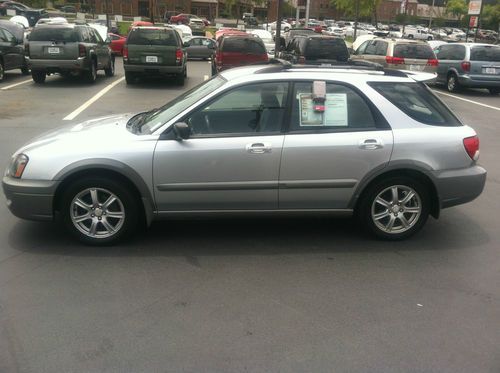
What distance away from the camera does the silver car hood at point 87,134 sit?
465 cm

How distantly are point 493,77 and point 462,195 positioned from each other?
13.0 meters

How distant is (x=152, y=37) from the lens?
1591 centimetres

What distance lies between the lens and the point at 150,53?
15445 mm

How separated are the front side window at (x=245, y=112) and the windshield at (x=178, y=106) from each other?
0.16 metres

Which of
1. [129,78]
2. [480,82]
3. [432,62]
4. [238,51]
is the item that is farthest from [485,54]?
[129,78]

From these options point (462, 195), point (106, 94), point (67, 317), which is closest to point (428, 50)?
point (106, 94)

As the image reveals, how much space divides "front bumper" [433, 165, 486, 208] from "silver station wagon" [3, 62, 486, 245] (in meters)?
0.01

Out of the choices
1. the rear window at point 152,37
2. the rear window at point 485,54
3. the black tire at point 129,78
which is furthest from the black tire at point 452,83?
the black tire at point 129,78

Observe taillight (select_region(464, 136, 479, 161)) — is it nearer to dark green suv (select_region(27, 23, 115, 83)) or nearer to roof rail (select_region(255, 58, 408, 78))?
roof rail (select_region(255, 58, 408, 78))

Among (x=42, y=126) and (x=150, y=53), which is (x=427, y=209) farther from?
(x=150, y=53)

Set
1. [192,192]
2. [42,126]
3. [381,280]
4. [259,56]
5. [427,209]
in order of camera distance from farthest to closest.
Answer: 1. [259,56]
2. [42,126]
3. [427,209]
4. [192,192]
5. [381,280]

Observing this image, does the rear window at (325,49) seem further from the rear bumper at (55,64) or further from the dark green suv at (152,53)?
the rear bumper at (55,64)

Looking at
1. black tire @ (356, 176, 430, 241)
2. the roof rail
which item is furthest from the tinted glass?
black tire @ (356, 176, 430, 241)

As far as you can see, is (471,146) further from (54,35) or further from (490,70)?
(54,35)
